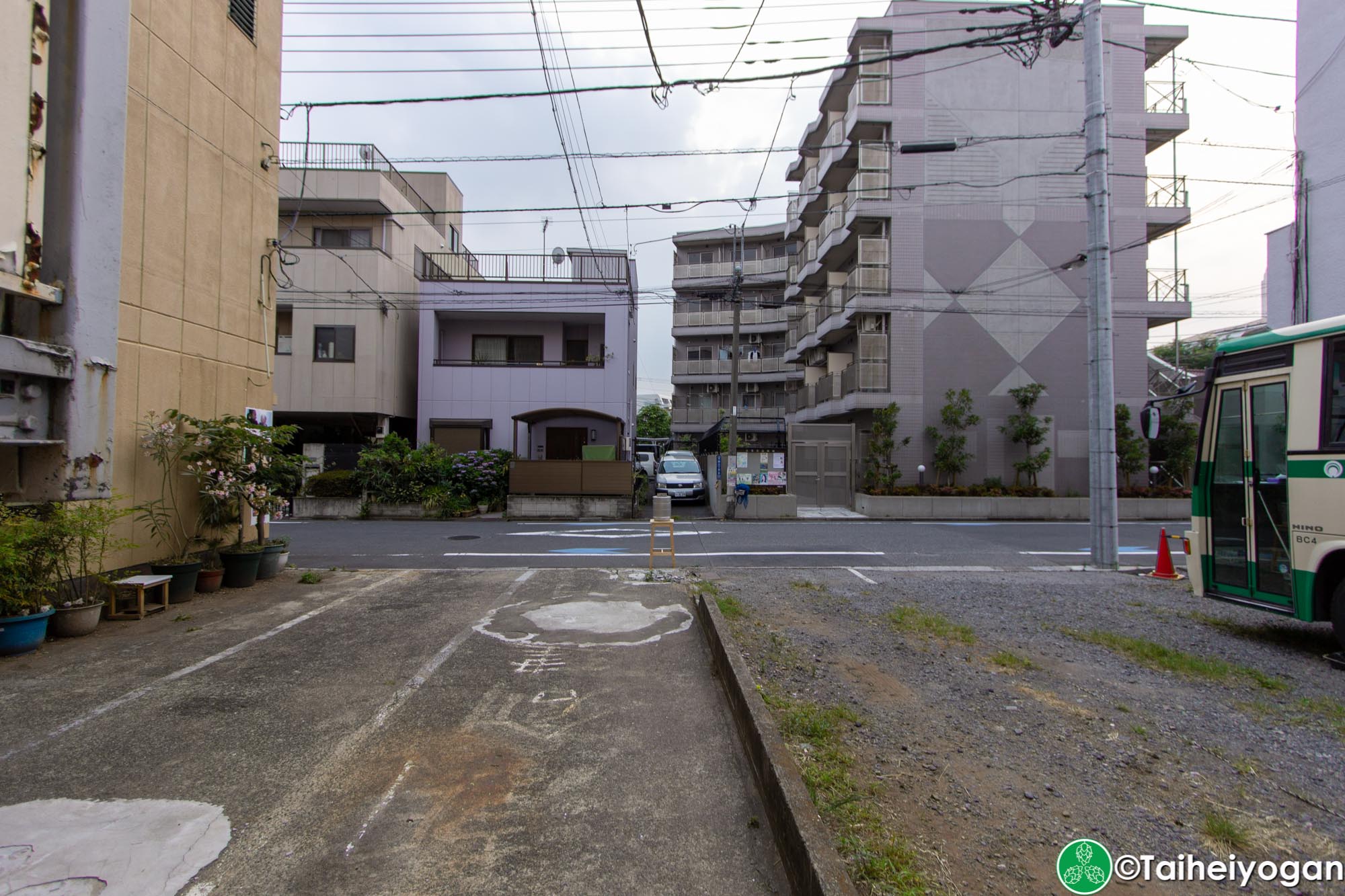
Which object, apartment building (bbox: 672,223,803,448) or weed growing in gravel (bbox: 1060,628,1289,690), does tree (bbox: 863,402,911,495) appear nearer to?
weed growing in gravel (bbox: 1060,628,1289,690)

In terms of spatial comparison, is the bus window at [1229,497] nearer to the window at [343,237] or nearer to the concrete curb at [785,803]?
the concrete curb at [785,803]

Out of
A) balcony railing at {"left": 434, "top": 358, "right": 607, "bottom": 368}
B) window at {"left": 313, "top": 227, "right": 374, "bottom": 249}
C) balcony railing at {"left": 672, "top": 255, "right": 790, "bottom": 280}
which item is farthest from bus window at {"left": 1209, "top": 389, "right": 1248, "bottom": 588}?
balcony railing at {"left": 672, "top": 255, "right": 790, "bottom": 280}

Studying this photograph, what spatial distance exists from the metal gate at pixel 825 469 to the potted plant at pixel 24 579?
1899 centimetres

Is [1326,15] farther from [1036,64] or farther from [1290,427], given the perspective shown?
[1290,427]

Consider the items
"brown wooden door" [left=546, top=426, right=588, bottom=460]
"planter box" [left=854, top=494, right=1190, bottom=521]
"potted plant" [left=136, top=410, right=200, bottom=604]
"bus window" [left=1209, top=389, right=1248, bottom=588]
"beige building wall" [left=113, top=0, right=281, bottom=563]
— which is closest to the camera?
"bus window" [left=1209, top=389, right=1248, bottom=588]

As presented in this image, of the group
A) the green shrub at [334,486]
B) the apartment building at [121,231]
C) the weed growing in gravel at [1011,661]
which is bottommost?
the weed growing in gravel at [1011,661]

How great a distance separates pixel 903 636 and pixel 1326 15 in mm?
17593

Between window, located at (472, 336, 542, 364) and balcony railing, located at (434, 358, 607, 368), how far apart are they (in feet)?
1.17

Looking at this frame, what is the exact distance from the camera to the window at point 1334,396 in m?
5.46

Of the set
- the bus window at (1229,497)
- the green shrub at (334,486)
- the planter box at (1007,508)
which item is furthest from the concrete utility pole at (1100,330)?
the green shrub at (334,486)

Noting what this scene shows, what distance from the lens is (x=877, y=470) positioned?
21.5m

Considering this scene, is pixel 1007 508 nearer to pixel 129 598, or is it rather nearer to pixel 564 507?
pixel 564 507

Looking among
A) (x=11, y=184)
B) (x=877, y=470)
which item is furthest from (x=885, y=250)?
(x=11, y=184)

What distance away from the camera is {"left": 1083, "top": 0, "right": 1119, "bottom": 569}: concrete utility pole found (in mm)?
10477
